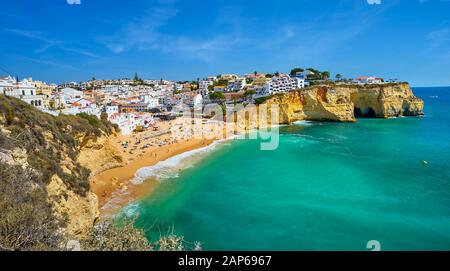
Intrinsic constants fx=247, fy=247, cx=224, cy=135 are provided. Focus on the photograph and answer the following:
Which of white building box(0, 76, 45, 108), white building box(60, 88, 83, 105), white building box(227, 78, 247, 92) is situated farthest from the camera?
white building box(227, 78, 247, 92)

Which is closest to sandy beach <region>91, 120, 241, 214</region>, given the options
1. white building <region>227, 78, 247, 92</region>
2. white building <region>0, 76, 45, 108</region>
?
white building <region>0, 76, 45, 108</region>

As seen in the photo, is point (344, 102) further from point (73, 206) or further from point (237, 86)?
point (73, 206)

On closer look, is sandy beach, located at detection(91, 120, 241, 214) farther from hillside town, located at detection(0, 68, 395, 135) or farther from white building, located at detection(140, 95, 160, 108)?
white building, located at detection(140, 95, 160, 108)

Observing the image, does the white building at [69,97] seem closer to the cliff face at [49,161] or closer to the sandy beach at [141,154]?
the sandy beach at [141,154]

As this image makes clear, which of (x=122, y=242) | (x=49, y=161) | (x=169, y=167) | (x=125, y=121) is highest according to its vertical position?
(x=125, y=121)

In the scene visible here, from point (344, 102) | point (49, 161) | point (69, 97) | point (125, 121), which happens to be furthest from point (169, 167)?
point (344, 102)

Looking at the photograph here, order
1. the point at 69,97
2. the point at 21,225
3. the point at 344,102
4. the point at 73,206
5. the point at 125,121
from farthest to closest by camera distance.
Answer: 1. the point at 344,102
2. the point at 69,97
3. the point at 125,121
4. the point at 73,206
5. the point at 21,225
